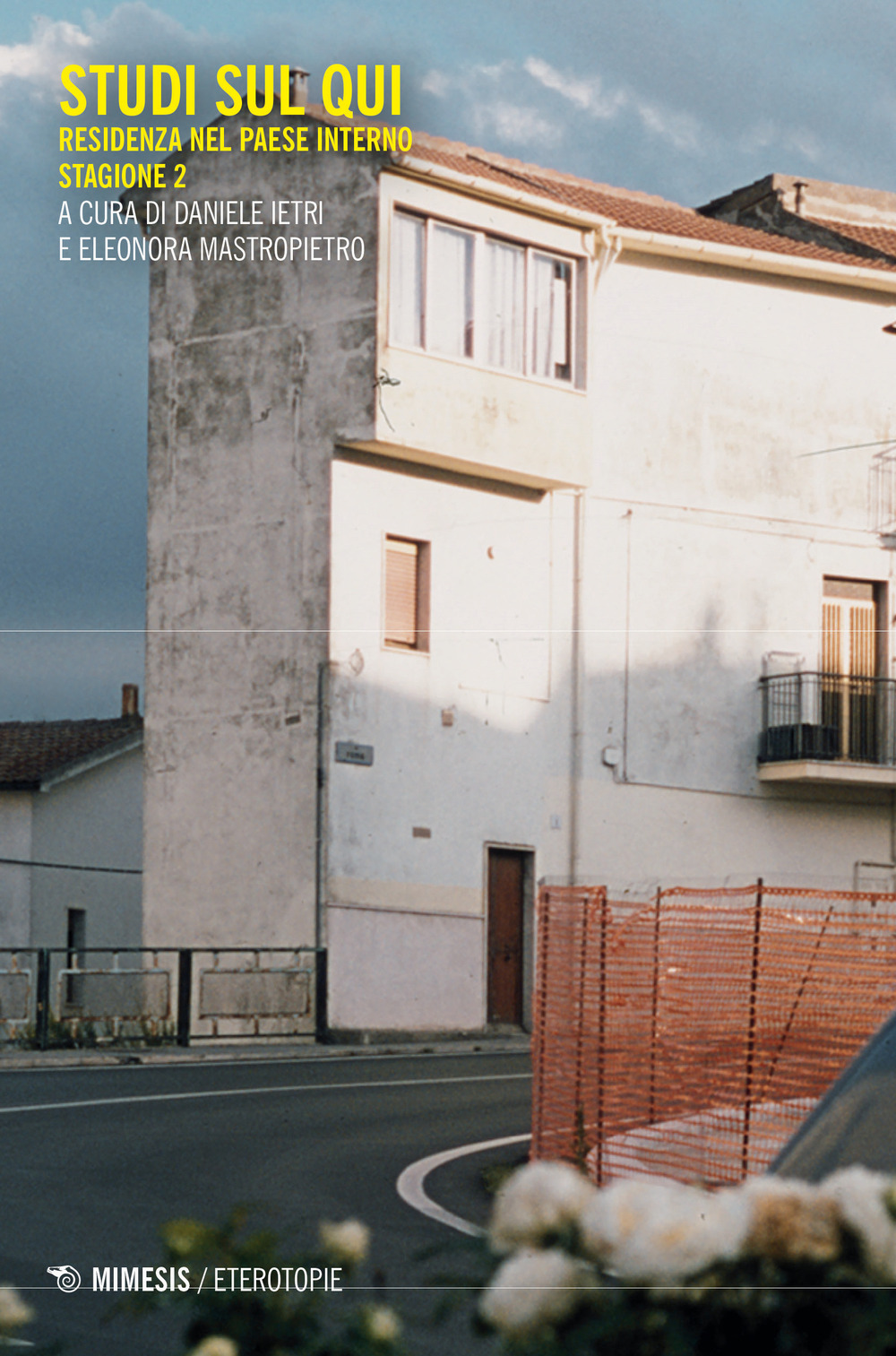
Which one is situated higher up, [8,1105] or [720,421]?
Result: [720,421]

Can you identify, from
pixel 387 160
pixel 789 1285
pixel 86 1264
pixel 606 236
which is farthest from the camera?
pixel 606 236

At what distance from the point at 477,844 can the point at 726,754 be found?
15.6 ft

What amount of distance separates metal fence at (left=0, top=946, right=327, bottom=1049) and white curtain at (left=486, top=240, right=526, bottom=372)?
8.77 metres

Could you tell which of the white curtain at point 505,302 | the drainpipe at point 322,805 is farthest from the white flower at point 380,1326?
the white curtain at point 505,302

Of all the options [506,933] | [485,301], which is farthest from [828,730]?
[485,301]

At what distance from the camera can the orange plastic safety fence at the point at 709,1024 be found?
10133 mm

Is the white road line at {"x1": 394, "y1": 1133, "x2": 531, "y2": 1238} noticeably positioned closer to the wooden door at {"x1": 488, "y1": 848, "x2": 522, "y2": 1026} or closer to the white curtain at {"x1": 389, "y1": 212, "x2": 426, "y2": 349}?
the wooden door at {"x1": 488, "y1": 848, "x2": 522, "y2": 1026}

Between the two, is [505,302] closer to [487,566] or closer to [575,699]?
→ [487,566]

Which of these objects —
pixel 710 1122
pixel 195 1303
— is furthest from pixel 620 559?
pixel 195 1303

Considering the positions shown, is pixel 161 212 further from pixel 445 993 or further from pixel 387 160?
pixel 445 993

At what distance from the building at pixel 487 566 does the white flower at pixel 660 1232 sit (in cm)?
2344

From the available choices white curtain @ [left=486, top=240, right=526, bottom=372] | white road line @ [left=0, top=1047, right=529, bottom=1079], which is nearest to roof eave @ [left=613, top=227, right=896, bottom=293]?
white curtain @ [left=486, top=240, right=526, bottom=372]

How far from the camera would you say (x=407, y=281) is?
2656cm

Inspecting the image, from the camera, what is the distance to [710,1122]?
1025cm
